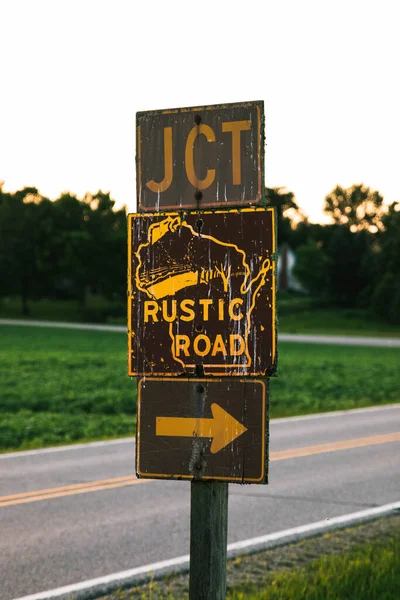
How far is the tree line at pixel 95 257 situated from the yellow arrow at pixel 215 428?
66.5 m

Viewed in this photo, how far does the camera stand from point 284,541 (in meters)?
8.32

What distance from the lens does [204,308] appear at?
3.57m

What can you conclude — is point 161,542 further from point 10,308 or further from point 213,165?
point 10,308

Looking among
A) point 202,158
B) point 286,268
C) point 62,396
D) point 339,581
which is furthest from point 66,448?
point 286,268

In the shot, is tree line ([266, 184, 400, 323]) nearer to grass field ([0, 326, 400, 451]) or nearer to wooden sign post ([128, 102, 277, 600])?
grass field ([0, 326, 400, 451])

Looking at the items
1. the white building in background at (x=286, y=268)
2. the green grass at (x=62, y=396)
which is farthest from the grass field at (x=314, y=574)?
the white building in background at (x=286, y=268)

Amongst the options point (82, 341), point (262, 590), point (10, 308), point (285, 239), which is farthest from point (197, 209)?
point (285, 239)

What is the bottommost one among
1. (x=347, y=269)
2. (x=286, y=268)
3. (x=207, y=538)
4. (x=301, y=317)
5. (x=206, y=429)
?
(x=301, y=317)

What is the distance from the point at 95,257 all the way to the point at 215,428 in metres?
72.7

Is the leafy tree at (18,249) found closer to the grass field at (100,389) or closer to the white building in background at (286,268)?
the white building in background at (286,268)

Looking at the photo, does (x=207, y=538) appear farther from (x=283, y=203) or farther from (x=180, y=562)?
(x=283, y=203)

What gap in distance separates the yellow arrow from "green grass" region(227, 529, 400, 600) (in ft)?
10.1

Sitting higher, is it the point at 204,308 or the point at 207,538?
the point at 204,308

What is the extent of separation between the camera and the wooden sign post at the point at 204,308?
352cm
